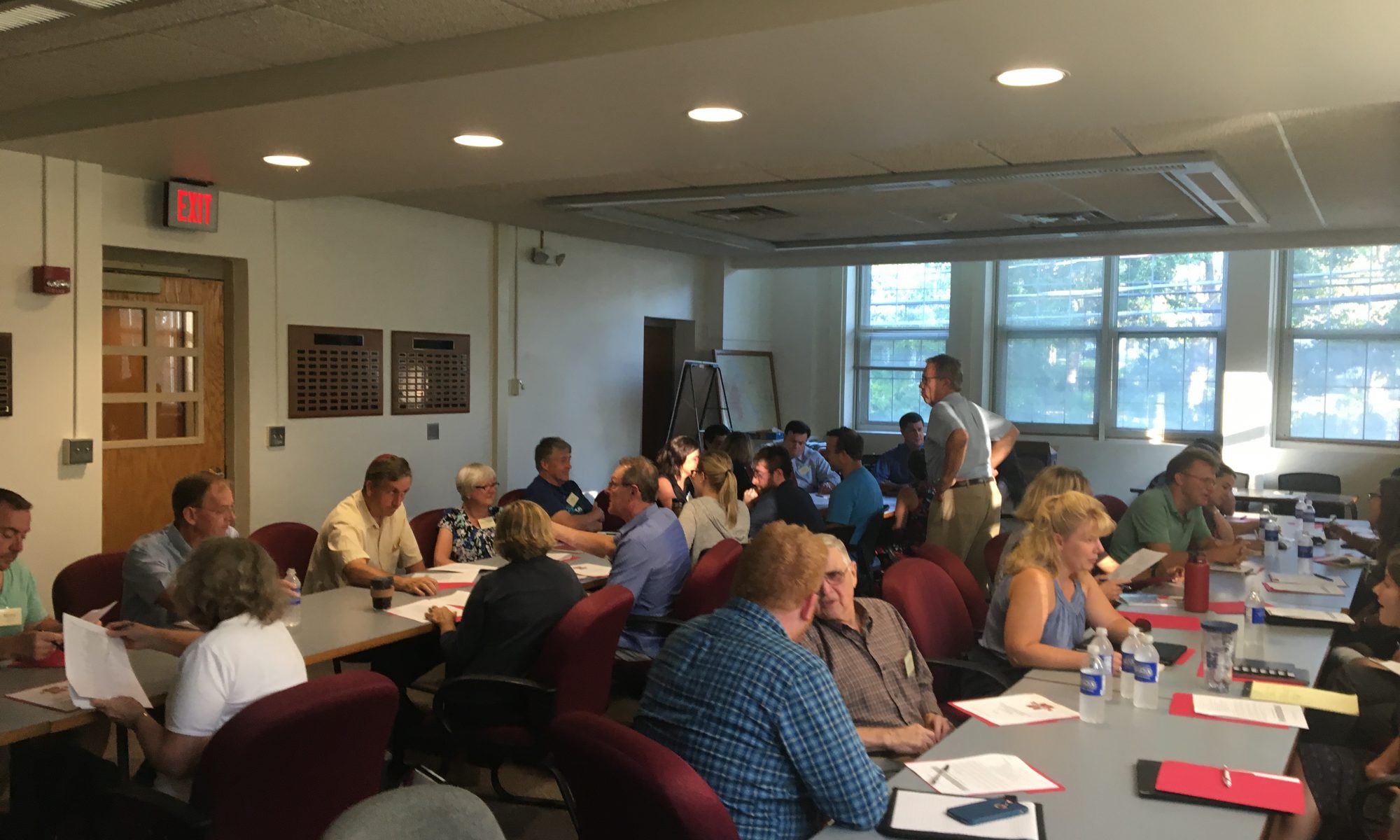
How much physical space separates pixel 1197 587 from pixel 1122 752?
1846 millimetres

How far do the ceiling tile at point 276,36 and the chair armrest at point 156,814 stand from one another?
211 cm

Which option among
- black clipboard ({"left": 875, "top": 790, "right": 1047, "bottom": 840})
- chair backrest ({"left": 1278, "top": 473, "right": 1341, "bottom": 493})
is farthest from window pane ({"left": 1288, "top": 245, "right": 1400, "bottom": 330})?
black clipboard ({"left": 875, "top": 790, "right": 1047, "bottom": 840})

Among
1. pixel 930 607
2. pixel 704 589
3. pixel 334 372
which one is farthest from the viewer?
pixel 334 372

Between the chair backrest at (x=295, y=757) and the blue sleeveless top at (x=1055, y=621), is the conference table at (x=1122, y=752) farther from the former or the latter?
the chair backrest at (x=295, y=757)

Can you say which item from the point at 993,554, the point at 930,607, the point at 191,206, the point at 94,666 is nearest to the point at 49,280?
the point at 191,206

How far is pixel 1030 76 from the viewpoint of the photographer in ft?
11.1

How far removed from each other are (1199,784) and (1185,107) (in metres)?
2.46

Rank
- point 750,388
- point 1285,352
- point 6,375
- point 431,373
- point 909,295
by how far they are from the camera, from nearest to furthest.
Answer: point 6,375
point 431,373
point 1285,352
point 750,388
point 909,295

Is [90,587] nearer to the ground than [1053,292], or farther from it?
nearer to the ground

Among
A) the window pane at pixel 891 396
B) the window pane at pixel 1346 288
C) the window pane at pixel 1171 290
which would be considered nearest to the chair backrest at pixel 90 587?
the window pane at pixel 891 396

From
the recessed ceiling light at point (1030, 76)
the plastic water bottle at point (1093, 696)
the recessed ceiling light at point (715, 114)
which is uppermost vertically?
the recessed ceiling light at point (715, 114)

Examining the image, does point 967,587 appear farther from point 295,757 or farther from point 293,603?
point 295,757

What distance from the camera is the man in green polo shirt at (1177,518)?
16.5ft

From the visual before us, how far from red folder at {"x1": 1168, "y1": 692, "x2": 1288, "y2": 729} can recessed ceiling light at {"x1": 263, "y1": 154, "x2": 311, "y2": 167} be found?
4.10 meters
